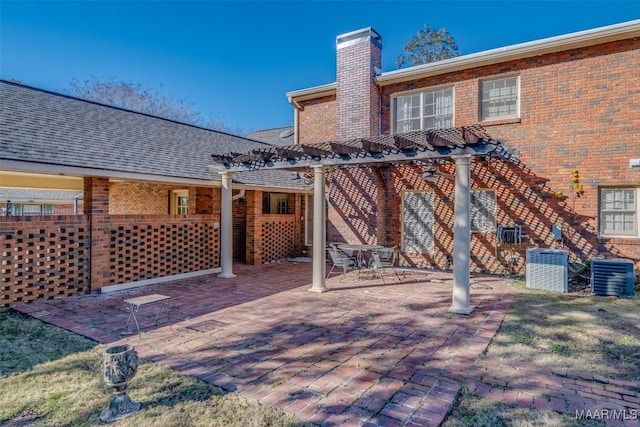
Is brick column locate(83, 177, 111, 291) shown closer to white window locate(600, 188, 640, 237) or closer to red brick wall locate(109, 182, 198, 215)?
red brick wall locate(109, 182, 198, 215)

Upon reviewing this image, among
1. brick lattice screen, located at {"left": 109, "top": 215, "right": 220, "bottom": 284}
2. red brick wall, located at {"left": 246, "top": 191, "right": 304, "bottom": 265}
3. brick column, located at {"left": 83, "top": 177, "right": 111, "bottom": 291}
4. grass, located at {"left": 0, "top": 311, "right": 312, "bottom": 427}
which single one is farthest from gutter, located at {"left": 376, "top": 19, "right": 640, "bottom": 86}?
grass, located at {"left": 0, "top": 311, "right": 312, "bottom": 427}

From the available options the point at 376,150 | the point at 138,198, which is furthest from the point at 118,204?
the point at 376,150

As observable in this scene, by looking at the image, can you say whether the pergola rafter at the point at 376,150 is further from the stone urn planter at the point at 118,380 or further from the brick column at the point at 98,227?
the stone urn planter at the point at 118,380

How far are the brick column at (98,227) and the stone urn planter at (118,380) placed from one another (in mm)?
5520

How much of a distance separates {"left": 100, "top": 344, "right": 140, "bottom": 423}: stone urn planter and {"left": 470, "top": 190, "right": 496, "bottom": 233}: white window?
974 cm

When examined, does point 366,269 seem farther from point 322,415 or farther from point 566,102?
point 322,415

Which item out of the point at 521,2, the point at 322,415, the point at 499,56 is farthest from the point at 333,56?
the point at 322,415

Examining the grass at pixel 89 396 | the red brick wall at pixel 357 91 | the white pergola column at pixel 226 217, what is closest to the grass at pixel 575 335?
the grass at pixel 89 396

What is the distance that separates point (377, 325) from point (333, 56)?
10.5 metres

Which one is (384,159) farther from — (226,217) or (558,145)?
(558,145)

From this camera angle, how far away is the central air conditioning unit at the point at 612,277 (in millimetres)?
7801

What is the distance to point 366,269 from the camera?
11.2m

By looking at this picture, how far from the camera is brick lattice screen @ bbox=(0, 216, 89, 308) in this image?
6.85 m

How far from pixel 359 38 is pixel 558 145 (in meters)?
6.84
